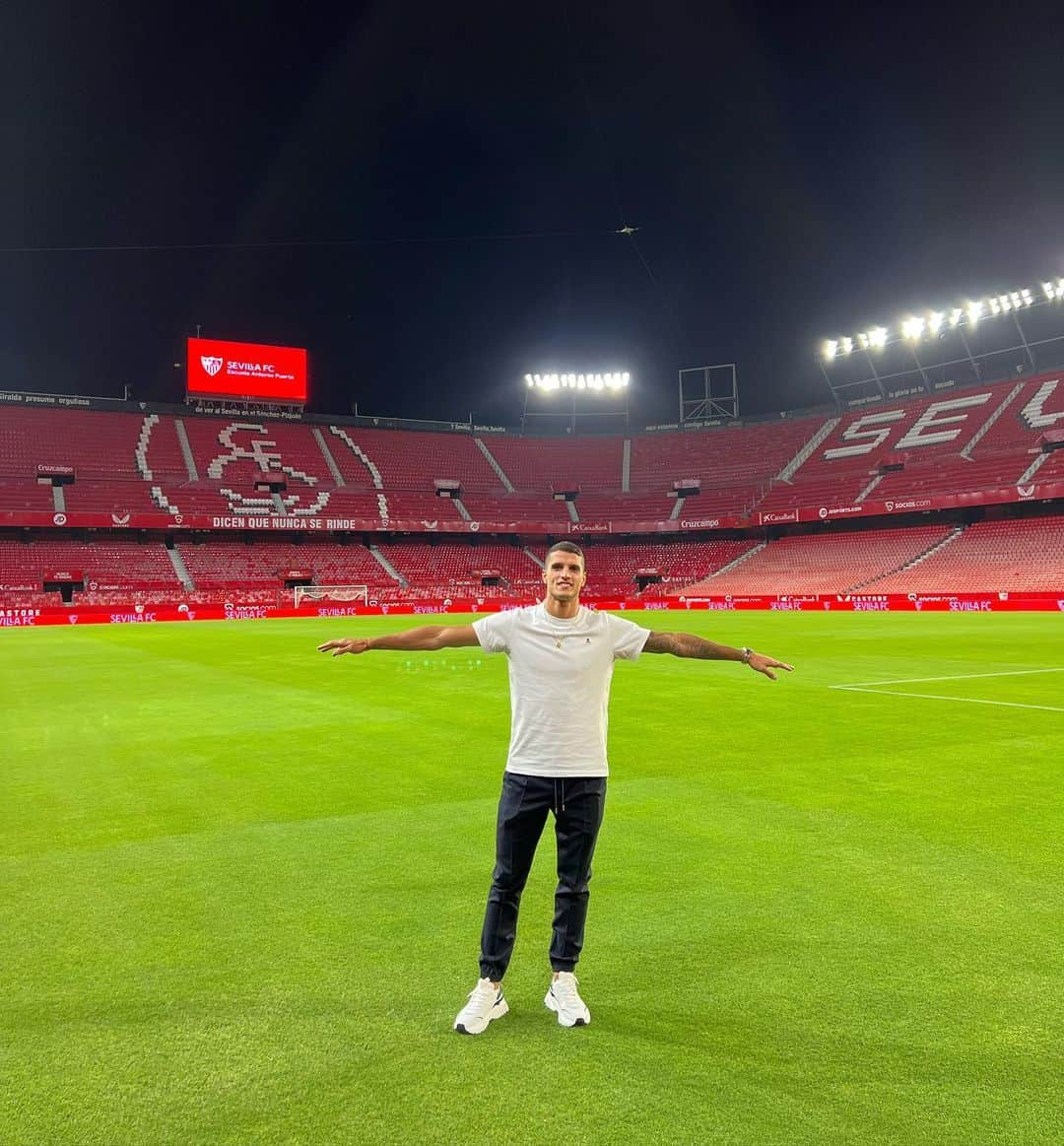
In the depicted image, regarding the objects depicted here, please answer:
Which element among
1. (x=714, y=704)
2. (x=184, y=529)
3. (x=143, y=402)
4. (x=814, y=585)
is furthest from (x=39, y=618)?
(x=814, y=585)

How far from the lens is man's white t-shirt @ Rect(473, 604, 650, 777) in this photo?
399 centimetres

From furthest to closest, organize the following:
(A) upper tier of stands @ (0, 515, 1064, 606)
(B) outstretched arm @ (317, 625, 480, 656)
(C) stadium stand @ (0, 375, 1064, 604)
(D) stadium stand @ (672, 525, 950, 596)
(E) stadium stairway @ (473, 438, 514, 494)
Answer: (E) stadium stairway @ (473, 438, 514, 494) → (D) stadium stand @ (672, 525, 950, 596) → (C) stadium stand @ (0, 375, 1064, 604) → (A) upper tier of stands @ (0, 515, 1064, 606) → (B) outstretched arm @ (317, 625, 480, 656)

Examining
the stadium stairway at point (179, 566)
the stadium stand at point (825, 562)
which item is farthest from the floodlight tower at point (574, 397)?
the stadium stairway at point (179, 566)

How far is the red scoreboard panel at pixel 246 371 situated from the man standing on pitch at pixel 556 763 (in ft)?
232

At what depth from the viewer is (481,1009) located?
12.3 feet

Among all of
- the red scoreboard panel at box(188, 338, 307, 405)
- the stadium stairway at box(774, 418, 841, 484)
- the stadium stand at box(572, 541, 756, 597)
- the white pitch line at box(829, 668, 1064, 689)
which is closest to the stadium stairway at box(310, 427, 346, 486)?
the red scoreboard panel at box(188, 338, 307, 405)

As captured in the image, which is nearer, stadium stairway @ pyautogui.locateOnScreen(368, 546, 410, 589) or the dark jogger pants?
the dark jogger pants

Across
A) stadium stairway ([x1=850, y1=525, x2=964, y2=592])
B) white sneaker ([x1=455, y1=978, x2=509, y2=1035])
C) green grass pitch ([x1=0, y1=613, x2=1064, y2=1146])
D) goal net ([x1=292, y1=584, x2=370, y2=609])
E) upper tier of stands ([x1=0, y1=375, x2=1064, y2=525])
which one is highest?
upper tier of stands ([x1=0, y1=375, x2=1064, y2=525])

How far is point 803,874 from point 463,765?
14.5 ft

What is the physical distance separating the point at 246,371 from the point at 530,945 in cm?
7192

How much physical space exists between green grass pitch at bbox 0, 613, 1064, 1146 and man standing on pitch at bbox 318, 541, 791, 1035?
299 mm

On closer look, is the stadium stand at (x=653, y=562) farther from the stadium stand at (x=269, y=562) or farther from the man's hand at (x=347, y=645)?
the man's hand at (x=347, y=645)

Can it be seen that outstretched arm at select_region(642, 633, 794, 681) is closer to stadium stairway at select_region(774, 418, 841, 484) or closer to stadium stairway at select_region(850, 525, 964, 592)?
stadium stairway at select_region(850, 525, 964, 592)

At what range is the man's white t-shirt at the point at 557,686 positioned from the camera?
157 inches
